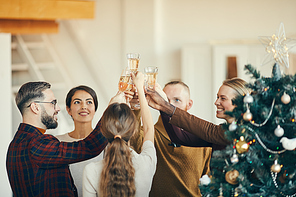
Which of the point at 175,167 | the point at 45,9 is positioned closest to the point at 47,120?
the point at 175,167

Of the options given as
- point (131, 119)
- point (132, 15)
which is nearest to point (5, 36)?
point (131, 119)

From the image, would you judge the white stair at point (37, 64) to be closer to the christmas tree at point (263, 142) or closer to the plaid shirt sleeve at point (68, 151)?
the plaid shirt sleeve at point (68, 151)

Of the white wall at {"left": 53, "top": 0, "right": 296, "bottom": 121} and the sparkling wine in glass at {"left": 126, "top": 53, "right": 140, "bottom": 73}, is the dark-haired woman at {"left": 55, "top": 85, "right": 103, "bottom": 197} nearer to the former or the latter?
the sparkling wine in glass at {"left": 126, "top": 53, "right": 140, "bottom": 73}

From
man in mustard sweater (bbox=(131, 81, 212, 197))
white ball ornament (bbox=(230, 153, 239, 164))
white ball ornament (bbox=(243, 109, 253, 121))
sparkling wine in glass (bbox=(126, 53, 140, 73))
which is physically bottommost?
man in mustard sweater (bbox=(131, 81, 212, 197))

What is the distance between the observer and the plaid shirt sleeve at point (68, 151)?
2069 millimetres

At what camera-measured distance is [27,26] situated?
536cm

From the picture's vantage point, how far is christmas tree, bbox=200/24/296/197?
1624 millimetres

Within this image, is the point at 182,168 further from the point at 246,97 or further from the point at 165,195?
the point at 246,97

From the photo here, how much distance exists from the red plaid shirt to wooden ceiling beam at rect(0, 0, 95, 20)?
2237 millimetres

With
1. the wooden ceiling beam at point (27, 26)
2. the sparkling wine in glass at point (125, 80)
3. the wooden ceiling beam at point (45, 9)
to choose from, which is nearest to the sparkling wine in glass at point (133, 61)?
the sparkling wine in glass at point (125, 80)

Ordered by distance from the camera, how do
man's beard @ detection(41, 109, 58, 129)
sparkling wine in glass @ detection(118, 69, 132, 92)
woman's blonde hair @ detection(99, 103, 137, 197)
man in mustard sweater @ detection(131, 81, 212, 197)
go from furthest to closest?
man in mustard sweater @ detection(131, 81, 212, 197) < man's beard @ detection(41, 109, 58, 129) < sparkling wine in glass @ detection(118, 69, 132, 92) < woman's blonde hair @ detection(99, 103, 137, 197)

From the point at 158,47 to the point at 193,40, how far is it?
57 cm

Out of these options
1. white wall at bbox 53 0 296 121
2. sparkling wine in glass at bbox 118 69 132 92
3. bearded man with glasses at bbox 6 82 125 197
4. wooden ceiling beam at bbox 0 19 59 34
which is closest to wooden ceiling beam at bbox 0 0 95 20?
wooden ceiling beam at bbox 0 19 59 34

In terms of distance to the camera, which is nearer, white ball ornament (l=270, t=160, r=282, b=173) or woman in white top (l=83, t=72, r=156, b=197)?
white ball ornament (l=270, t=160, r=282, b=173)
